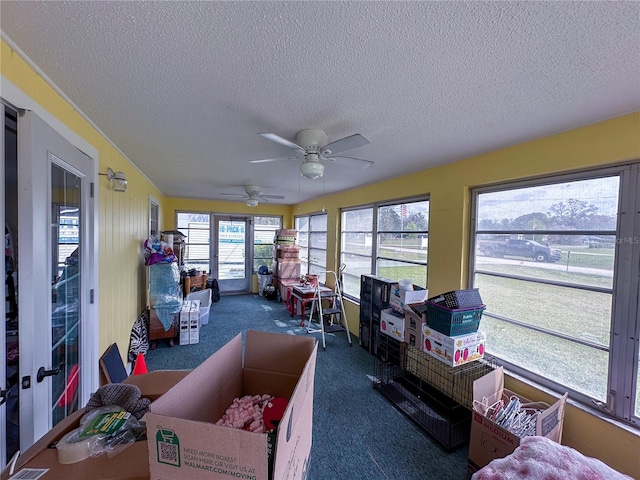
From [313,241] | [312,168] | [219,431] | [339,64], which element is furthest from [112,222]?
[313,241]

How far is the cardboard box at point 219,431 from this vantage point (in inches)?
23.9

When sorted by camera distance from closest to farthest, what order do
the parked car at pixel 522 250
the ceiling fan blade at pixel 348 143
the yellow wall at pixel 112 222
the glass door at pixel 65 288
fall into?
the yellow wall at pixel 112 222
the glass door at pixel 65 288
the ceiling fan blade at pixel 348 143
the parked car at pixel 522 250

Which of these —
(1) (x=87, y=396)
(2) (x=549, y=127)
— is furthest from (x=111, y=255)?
(2) (x=549, y=127)

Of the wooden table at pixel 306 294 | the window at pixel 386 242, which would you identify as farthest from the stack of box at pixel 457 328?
the wooden table at pixel 306 294

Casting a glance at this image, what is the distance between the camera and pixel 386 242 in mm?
3955

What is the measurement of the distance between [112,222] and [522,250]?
12.1 ft

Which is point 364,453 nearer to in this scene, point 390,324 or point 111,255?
point 390,324

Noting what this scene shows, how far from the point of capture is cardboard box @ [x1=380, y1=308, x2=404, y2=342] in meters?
2.96

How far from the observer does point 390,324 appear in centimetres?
311

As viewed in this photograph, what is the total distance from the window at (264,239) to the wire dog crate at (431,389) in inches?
181

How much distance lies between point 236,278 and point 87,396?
5104 millimetres

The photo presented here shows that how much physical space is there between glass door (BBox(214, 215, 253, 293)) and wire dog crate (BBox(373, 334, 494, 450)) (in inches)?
188

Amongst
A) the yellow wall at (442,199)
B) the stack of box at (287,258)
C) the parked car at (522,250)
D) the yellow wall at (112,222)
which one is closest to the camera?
the yellow wall at (112,222)

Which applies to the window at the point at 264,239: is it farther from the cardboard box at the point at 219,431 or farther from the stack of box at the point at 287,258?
the cardboard box at the point at 219,431
